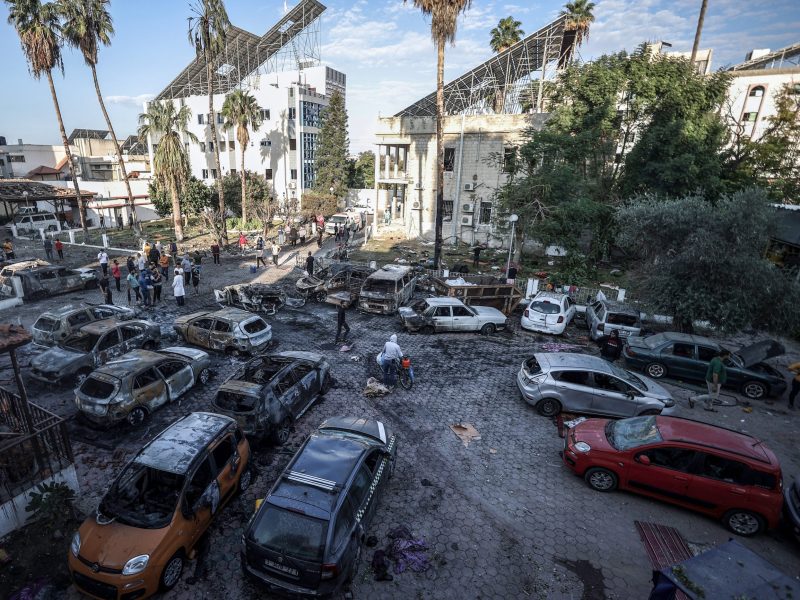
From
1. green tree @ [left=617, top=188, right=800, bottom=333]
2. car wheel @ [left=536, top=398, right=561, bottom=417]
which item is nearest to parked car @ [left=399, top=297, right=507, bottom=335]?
green tree @ [left=617, top=188, right=800, bottom=333]

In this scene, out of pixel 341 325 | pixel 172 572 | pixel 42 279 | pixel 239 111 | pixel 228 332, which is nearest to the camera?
pixel 172 572

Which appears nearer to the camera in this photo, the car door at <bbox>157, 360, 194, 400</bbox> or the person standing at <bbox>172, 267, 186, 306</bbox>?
the car door at <bbox>157, 360, 194, 400</bbox>

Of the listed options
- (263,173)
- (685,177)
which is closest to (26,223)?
(263,173)

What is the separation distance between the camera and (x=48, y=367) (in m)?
11.0

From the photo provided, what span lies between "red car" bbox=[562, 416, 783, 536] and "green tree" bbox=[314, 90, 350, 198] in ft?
154

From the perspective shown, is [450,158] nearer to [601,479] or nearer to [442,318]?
[442,318]

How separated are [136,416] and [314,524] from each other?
6505 mm

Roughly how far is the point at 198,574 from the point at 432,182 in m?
30.6

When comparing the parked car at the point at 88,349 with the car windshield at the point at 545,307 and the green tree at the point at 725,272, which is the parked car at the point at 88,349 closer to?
the car windshield at the point at 545,307

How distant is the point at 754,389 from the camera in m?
12.5

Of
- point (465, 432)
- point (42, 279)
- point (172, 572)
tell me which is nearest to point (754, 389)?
point (465, 432)

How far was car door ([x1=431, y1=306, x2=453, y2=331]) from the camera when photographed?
16.2 m

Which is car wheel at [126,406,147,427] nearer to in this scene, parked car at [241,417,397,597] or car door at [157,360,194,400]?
car door at [157,360,194,400]

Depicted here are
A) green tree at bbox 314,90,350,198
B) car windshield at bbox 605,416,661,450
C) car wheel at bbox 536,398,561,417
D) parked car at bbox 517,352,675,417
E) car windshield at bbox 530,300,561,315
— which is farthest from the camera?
green tree at bbox 314,90,350,198
